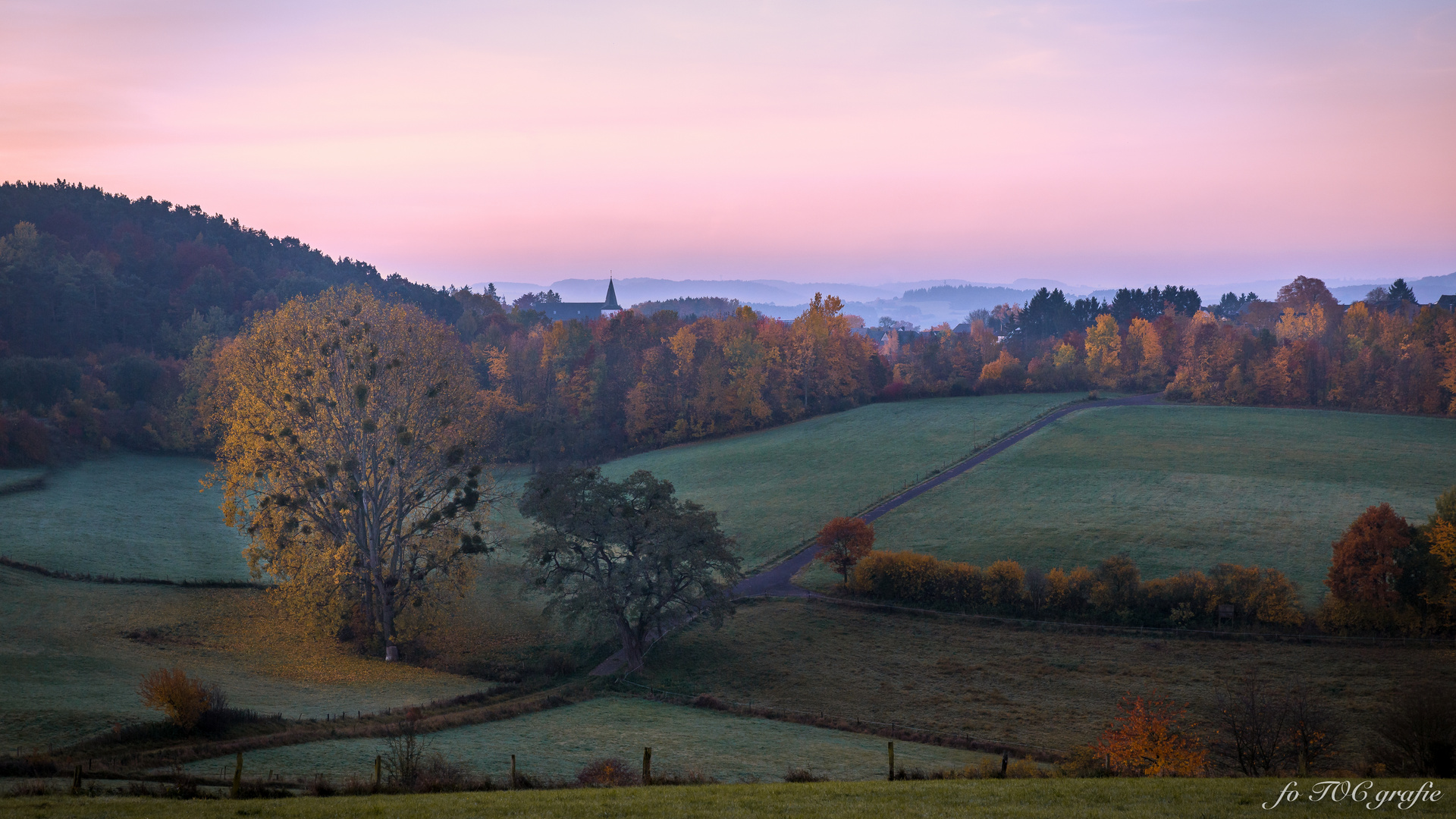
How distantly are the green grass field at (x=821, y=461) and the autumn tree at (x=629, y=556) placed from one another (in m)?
13.7

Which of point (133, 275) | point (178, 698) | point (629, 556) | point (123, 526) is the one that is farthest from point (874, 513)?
point (133, 275)

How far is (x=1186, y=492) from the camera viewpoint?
2285 inches

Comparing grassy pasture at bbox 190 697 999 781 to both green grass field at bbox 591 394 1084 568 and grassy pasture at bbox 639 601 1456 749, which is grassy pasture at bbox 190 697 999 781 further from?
green grass field at bbox 591 394 1084 568

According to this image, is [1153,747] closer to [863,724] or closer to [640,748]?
[863,724]

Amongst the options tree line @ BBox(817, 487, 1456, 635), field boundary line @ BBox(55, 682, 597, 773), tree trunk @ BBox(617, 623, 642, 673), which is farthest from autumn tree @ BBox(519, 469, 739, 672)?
tree line @ BBox(817, 487, 1456, 635)

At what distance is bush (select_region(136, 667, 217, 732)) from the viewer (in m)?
21.8

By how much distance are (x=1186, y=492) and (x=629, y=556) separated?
41650mm

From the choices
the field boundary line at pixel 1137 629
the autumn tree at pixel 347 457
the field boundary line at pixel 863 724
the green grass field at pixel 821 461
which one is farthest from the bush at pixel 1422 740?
the green grass field at pixel 821 461

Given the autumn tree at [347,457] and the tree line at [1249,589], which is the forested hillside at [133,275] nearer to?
the autumn tree at [347,457]

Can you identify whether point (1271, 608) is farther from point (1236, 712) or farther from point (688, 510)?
point (688, 510)

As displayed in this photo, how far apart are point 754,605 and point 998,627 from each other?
12.2m

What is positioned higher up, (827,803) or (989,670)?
(827,803)

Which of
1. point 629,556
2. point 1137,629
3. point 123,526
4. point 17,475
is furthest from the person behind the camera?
point 17,475

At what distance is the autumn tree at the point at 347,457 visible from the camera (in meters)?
36.2
